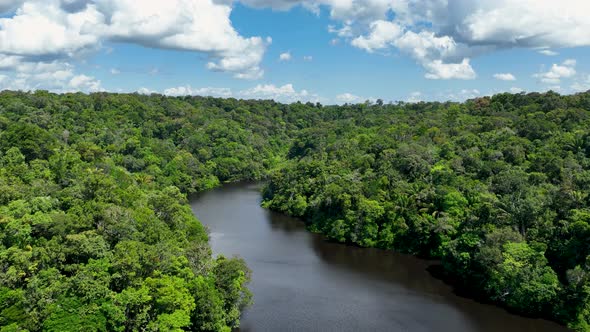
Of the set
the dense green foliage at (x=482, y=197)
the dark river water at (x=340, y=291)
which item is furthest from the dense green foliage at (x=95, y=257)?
the dense green foliage at (x=482, y=197)

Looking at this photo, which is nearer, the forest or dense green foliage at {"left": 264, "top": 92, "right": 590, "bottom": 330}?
the forest

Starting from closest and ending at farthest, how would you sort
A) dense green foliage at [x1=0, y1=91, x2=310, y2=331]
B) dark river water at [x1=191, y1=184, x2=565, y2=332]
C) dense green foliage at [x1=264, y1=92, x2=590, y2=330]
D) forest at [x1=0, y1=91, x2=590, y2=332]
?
dense green foliage at [x1=0, y1=91, x2=310, y2=331], forest at [x1=0, y1=91, x2=590, y2=332], dark river water at [x1=191, y1=184, x2=565, y2=332], dense green foliage at [x1=264, y1=92, x2=590, y2=330]

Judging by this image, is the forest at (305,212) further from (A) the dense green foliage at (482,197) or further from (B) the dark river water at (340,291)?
(B) the dark river water at (340,291)

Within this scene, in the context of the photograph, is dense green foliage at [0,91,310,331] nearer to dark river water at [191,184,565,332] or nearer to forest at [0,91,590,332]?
forest at [0,91,590,332]

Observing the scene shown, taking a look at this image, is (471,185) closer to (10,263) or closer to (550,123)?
(550,123)

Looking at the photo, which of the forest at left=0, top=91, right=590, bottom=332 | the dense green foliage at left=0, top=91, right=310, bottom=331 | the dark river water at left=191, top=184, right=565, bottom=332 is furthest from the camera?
the dark river water at left=191, top=184, right=565, bottom=332

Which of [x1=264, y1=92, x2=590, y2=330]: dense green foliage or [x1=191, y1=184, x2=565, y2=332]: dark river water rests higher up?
[x1=264, y1=92, x2=590, y2=330]: dense green foliage

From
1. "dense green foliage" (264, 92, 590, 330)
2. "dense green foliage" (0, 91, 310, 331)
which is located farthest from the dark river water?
"dense green foliage" (0, 91, 310, 331)
